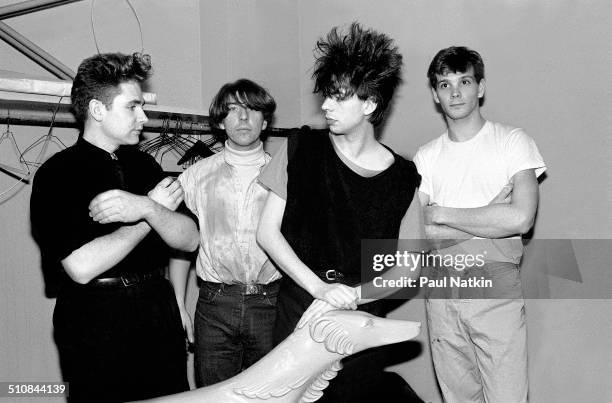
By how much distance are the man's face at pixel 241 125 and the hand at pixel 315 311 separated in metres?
0.97

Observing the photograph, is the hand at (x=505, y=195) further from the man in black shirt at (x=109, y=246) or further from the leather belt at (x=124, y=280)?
the leather belt at (x=124, y=280)

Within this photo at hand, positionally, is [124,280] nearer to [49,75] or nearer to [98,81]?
[98,81]

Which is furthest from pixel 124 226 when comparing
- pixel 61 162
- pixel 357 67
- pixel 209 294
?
pixel 357 67

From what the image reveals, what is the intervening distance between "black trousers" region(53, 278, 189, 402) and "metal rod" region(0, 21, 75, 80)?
1125 mm

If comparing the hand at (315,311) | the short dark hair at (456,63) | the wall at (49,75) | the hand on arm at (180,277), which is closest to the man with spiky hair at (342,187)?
the hand at (315,311)

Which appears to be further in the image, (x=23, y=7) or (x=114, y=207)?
(x=23, y=7)

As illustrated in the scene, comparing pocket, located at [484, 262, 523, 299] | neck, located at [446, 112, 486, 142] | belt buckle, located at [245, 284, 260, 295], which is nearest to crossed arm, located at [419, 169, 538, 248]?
pocket, located at [484, 262, 523, 299]

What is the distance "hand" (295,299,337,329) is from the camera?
5.49ft

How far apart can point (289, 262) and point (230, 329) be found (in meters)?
0.70

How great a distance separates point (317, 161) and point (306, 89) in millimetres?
1837

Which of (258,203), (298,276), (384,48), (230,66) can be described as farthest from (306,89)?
(298,276)

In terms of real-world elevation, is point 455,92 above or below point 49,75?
below

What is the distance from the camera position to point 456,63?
8.05 ft

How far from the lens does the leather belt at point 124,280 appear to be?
1853mm
